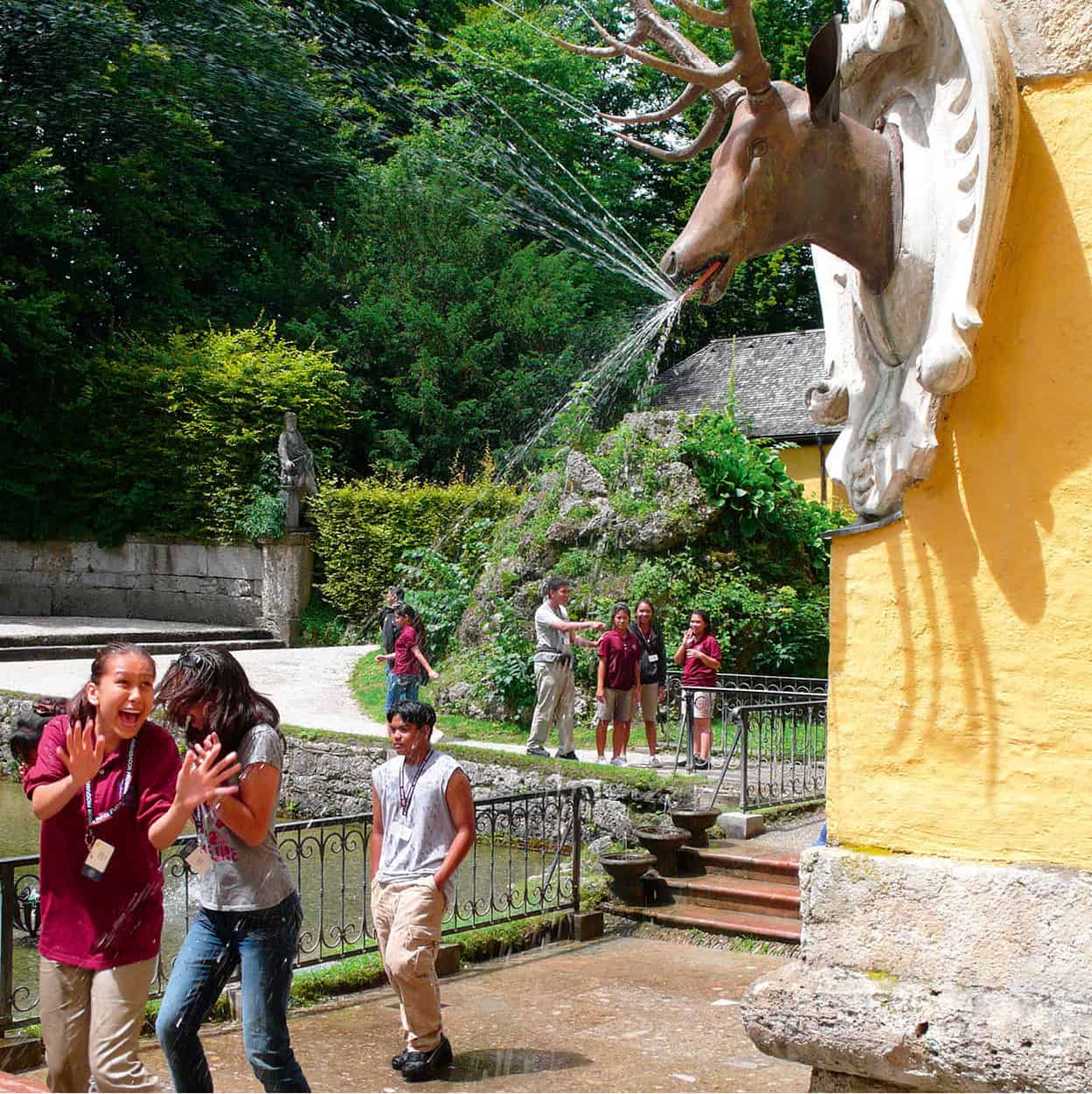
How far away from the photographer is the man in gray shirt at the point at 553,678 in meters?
14.0

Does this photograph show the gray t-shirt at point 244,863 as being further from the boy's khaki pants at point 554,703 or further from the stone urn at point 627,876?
the boy's khaki pants at point 554,703

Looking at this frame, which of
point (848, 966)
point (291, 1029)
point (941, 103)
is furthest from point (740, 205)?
point (291, 1029)

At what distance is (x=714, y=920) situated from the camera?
9.74 m

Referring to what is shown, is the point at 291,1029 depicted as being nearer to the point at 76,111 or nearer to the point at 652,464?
the point at 652,464

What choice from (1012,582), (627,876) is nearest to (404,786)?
(1012,582)

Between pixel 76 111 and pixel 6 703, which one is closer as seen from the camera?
pixel 6 703

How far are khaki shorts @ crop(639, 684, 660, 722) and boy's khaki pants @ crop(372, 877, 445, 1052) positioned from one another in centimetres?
847

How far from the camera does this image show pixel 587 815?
39.2 feet

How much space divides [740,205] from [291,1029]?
5.55 metres

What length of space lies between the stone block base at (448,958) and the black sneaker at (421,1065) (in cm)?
193

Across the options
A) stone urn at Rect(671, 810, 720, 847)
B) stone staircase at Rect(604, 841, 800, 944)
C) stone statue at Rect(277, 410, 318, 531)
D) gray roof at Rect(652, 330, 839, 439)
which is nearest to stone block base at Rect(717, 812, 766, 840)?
stone urn at Rect(671, 810, 720, 847)

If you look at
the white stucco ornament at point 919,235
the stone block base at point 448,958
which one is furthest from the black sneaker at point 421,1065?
the white stucco ornament at point 919,235

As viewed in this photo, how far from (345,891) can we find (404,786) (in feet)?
15.2

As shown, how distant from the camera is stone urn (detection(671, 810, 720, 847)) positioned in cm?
1105
